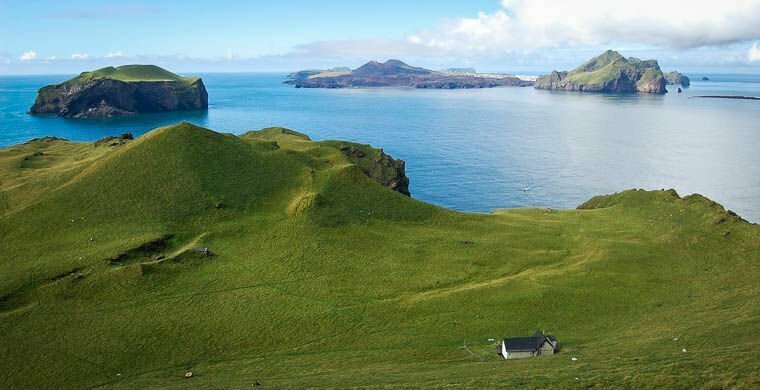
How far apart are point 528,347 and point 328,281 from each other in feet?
81.4

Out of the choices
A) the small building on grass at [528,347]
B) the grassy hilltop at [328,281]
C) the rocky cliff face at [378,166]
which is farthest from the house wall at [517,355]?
the rocky cliff face at [378,166]

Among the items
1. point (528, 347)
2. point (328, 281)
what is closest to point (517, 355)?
point (528, 347)

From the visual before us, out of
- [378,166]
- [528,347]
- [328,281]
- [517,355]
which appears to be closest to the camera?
[517,355]

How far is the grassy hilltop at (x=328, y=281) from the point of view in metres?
44.5

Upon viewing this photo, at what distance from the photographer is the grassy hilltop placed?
44500 mm

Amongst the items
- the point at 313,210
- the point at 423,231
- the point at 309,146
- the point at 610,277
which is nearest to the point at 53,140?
the point at 309,146

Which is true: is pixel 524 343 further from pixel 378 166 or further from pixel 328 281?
pixel 378 166

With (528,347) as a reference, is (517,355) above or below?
below

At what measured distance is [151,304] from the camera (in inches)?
2234

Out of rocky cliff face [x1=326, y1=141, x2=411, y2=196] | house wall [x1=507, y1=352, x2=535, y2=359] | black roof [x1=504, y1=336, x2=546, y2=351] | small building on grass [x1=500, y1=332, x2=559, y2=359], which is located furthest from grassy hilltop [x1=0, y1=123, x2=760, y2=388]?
rocky cliff face [x1=326, y1=141, x2=411, y2=196]

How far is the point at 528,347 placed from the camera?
46.8 m

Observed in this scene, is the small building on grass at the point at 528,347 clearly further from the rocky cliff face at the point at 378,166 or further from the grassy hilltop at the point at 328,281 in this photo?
the rocky cliff face at the point at 378,166

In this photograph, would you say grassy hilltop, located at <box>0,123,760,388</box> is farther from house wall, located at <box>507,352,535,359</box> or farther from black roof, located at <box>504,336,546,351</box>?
black roof, located at <box>504,336,546,351</box>

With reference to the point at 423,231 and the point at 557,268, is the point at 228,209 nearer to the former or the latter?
the point at 423,231
